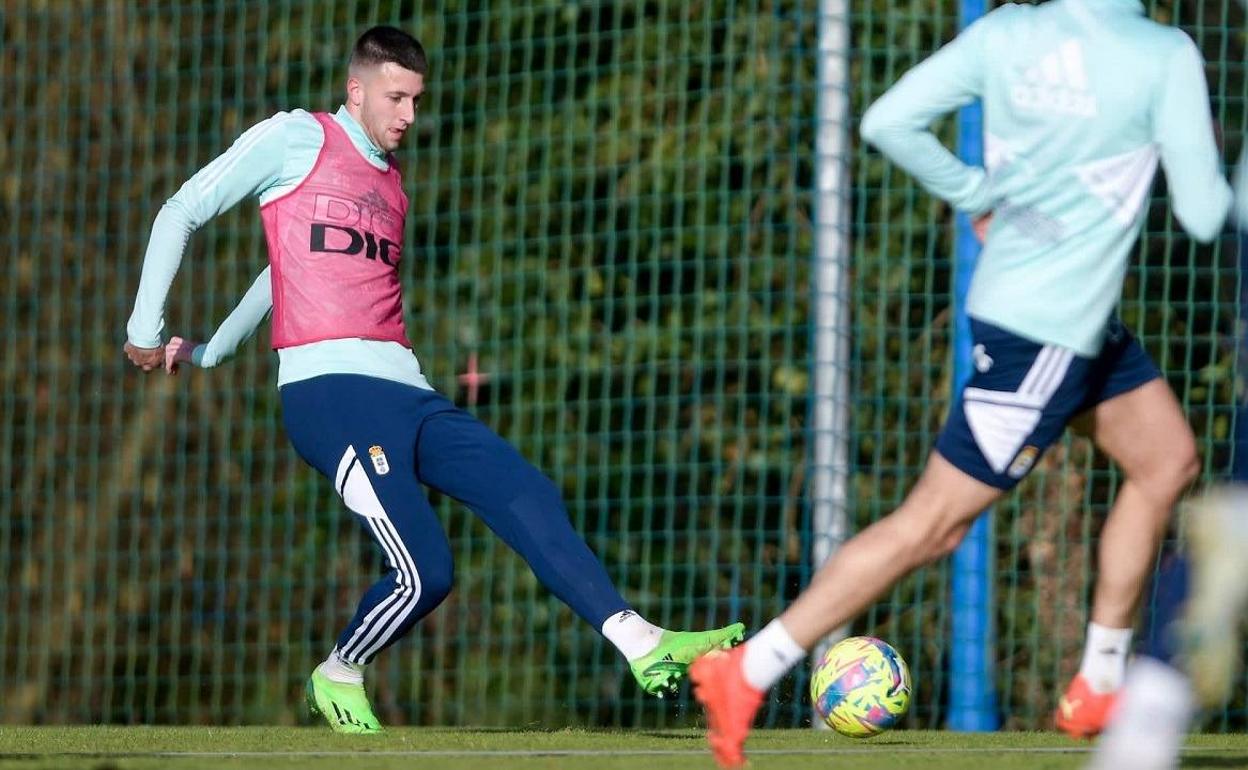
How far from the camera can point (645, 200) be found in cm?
980

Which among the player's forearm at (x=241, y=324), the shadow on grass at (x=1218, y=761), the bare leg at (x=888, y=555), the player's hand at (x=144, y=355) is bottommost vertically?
the shadow on grass at (x=1218, y=761)

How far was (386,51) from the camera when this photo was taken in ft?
20.7

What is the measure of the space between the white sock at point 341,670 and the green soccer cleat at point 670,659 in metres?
0.95

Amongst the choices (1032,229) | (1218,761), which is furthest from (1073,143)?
(1218,761)

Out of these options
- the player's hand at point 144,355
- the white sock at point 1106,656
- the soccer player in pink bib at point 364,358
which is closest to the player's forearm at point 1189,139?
the white sock at point 1106,656

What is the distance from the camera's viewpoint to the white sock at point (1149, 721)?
3547 mm

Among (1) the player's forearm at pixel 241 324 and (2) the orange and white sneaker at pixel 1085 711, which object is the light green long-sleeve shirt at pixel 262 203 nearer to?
(1) the player's forearm at pixel 241 324

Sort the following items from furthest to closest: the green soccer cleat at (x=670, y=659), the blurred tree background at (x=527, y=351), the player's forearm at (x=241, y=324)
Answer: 1. the blurred tree background at (x=527, y=351)
2. the player's forearm at (x=241, y=324)
3. the green soccer cleat at (x=670, y=659)

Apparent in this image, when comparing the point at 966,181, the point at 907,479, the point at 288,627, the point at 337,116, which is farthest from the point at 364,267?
the point at 288,627

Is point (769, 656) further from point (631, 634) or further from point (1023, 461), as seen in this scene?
point (631, 634)

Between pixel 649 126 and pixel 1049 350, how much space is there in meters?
5.51

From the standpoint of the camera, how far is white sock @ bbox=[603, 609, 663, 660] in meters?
5.82

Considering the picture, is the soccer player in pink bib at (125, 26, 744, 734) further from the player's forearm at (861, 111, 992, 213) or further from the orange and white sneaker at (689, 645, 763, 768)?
the player's forearm at (861, 111, 992, 213)

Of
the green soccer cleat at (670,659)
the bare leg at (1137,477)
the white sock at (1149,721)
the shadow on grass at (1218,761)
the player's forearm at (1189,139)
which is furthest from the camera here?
the green soccer cleat at (670,659)
